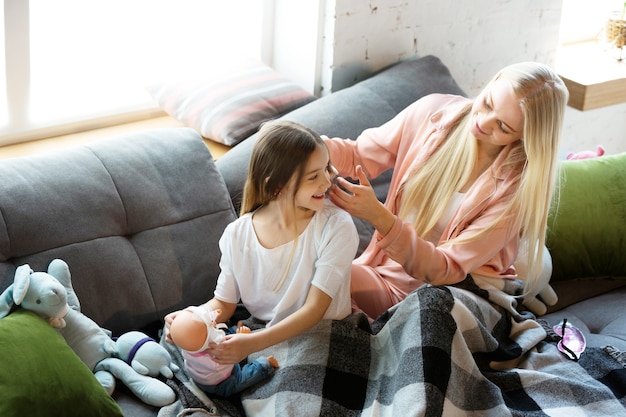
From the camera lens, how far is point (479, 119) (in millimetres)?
2016

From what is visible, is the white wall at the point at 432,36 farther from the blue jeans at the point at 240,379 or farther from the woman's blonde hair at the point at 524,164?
the blue jeans at the point at 240,379

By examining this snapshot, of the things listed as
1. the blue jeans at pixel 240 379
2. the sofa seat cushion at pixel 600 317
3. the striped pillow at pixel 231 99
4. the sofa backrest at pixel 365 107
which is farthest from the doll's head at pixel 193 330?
the sofa seat cushion at pixel 600 317

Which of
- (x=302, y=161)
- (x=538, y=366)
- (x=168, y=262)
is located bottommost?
(x=538, y=366)

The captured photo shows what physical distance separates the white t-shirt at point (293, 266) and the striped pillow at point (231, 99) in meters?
0.68

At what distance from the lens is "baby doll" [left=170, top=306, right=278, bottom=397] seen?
171 centimetres

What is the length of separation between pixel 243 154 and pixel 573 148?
198 cm

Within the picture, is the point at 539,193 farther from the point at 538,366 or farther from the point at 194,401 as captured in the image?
the point at 194,401

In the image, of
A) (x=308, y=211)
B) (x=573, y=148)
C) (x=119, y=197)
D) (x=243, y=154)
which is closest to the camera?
(x=308, y=211)

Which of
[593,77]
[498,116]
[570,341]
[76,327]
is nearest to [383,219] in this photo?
[498,116]

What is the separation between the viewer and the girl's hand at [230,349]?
1.75m

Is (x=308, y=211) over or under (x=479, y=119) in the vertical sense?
under

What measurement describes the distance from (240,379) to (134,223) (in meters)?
0.52

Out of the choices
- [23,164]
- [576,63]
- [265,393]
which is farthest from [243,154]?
[576,63]

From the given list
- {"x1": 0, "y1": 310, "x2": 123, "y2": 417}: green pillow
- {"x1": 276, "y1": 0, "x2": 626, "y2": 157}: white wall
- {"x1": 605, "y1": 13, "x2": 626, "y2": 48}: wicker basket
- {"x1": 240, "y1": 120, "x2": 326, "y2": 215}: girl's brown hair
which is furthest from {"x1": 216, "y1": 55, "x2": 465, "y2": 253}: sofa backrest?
{"x1": 605, "y1": 13, "x2": 626, "y2": 48}: wicker basket
